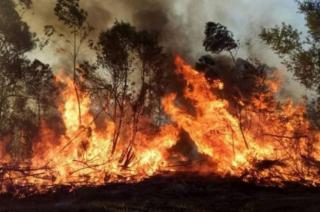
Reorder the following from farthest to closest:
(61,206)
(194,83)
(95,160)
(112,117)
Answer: (112,117) < (194,83) < (95,160) < (61,206)

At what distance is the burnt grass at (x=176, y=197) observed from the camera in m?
21.3

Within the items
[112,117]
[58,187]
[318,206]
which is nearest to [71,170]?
[58,187]

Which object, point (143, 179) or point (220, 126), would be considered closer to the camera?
point (143, 179)

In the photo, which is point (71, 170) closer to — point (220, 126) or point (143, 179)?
point (143, 179)

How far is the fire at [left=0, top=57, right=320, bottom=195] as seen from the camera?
27172 mm

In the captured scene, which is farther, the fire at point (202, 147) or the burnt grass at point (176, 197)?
the fire at point (202, 147)

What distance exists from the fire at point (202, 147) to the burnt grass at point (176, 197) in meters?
1.09

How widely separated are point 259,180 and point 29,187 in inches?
502

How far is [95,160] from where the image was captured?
29.3 metres

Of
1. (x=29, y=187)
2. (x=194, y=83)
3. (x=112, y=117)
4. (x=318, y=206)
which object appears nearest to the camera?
(x=318, y=206)

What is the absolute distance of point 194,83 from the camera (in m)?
32.7

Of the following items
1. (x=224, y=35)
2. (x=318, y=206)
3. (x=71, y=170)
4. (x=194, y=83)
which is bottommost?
(x=318, y=206)

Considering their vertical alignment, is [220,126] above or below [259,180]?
above

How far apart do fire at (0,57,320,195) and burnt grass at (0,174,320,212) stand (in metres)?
1.09
